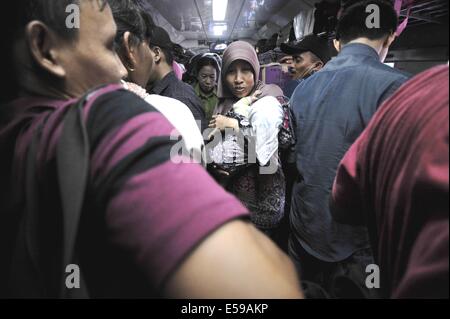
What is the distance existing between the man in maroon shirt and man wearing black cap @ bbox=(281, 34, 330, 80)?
2.34 metres

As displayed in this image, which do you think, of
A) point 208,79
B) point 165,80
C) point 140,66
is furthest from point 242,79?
point 208,79

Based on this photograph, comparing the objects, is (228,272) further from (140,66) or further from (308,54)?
(308,54)

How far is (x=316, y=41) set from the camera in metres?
2.43

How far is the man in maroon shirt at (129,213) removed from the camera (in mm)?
315

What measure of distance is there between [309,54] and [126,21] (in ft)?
6.31

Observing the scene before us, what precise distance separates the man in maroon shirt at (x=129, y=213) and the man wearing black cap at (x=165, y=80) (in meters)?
1.32

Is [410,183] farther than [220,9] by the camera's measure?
No

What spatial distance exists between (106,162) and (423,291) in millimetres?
477

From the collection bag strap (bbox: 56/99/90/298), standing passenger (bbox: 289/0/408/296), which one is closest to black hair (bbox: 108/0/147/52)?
bag strap (bbox: 56/99/90/298)

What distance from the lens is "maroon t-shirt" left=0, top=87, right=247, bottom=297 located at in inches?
12.5

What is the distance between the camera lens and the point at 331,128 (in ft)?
4.15

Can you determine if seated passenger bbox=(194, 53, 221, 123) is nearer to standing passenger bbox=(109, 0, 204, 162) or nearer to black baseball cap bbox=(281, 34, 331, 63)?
black baseball cap bbox=(281, 34, 331, 63)

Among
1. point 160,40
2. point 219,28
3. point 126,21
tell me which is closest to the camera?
point 126,21
